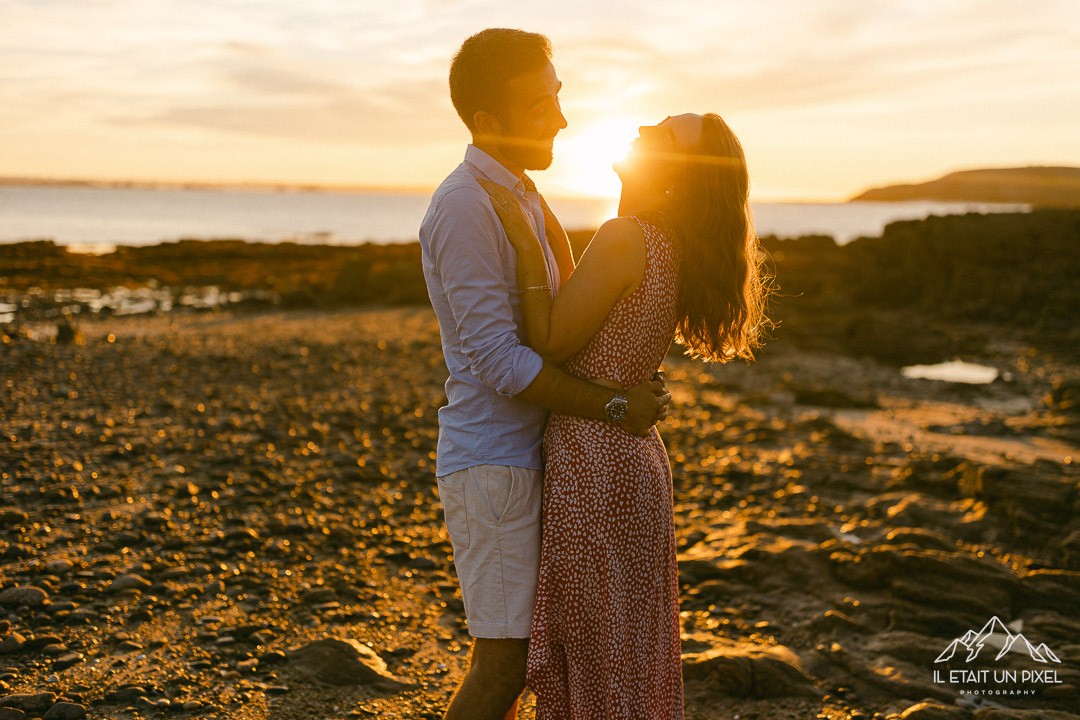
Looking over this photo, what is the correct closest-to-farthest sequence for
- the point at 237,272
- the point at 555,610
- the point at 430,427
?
1. the point at 555,610
2. the point at 430,427
3. the point at 237,272

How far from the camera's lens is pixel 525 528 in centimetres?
271

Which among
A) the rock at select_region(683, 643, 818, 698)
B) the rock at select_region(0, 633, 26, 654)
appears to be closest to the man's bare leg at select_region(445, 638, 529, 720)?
the rock at select_region(683, 643, 818, 698)

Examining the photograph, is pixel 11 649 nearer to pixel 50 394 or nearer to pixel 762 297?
pixel 762 297

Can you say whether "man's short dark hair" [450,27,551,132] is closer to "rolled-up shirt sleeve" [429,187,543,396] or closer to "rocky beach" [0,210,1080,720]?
"rolled-up shirt sleeve" [429,187,543,396]

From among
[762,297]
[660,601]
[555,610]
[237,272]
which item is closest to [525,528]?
[555,610]

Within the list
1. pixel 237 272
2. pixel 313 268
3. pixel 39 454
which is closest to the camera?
pixel 39 454

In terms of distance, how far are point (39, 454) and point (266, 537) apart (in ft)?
9.97

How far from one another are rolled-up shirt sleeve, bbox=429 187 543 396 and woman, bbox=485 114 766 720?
0.10 metres

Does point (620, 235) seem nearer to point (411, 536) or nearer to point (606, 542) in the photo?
point (606, 542)

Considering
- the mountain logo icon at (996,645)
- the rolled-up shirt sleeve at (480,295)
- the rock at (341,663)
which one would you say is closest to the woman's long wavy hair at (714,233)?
the rolled-up shirt sleeve at (480,295)

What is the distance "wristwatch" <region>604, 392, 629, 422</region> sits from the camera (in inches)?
105

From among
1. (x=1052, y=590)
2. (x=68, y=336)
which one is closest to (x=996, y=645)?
(x=1052, y=590)

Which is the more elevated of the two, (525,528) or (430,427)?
(525,528)

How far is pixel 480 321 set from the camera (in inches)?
99.0
